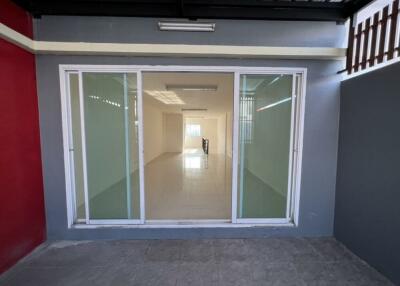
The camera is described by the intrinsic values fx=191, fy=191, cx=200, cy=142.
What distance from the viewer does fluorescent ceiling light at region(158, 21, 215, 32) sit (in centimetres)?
212

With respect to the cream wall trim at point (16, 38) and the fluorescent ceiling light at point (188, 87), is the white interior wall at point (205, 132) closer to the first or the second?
the fluorescent ceiling light at point (188, 87)

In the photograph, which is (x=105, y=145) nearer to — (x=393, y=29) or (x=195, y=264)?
(x=195, y=264)

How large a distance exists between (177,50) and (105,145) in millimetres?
1454

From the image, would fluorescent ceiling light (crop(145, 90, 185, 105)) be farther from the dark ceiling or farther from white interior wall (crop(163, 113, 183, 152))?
white interior wall (crop(163, 113, 183, 152))

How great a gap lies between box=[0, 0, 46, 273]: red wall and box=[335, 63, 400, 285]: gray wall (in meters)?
3.57

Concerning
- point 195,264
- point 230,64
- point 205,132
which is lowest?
point 195,264

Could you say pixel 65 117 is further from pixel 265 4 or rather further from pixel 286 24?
pixel 286 24

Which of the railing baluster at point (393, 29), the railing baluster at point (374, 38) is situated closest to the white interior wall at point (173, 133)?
Answer: the railing baluster at point (374, 38)

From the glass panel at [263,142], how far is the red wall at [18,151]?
241 cm

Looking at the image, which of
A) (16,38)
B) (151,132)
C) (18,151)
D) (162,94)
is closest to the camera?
(16,38)

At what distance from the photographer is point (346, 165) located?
2221mm

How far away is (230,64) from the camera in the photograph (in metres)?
2.27

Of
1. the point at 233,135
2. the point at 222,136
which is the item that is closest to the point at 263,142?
the point at 233,135

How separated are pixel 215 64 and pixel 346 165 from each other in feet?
6.33
